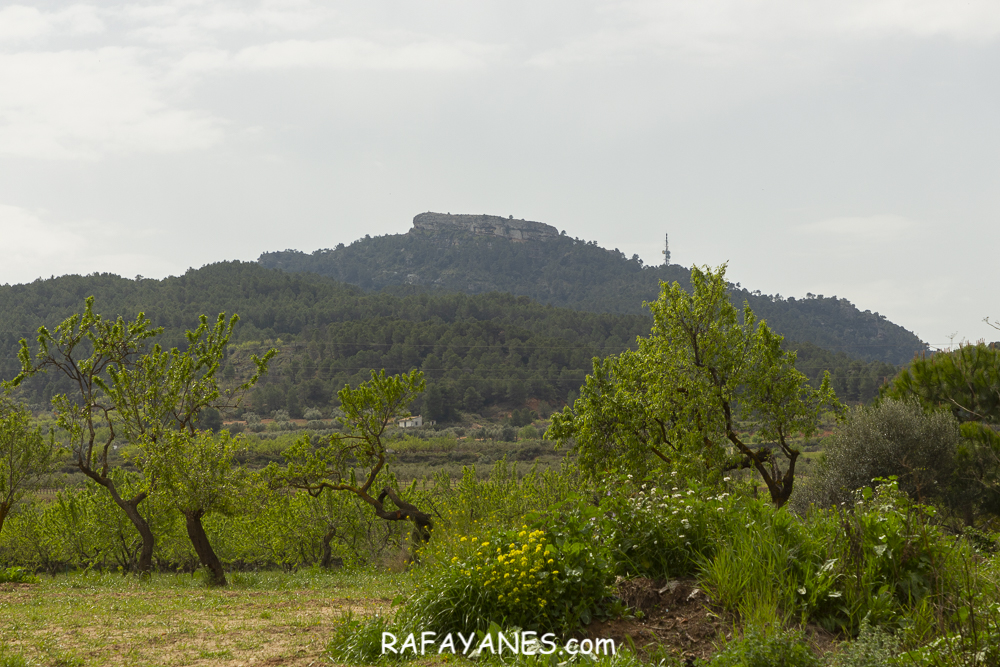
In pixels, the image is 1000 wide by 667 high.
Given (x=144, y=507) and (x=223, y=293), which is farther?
(x=223, y=293)

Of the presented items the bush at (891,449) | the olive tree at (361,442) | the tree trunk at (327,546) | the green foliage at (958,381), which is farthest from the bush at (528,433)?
the bush at (891,449)

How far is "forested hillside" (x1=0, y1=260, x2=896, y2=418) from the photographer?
9681 cm

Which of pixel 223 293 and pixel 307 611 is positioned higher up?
pixel 223 293

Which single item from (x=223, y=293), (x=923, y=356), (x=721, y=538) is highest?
(x=223, y=293)

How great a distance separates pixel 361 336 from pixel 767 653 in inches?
4287

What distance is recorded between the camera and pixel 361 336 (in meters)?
111

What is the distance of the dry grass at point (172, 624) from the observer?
21.6 feet

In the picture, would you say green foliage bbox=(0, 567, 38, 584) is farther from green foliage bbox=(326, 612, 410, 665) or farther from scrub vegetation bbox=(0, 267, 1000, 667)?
green foliage bbox=(326, 612, 410, 665)

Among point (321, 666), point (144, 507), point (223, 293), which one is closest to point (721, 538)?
point (321, 666)

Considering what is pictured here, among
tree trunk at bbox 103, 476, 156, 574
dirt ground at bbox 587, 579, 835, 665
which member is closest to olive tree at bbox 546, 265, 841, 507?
dirt ground at bbox 587, 579, 835, 665

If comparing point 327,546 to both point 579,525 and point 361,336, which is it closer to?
point 579,525

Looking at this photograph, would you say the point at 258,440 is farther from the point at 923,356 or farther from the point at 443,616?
the point at 443,616

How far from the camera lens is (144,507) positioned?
23.5 meters

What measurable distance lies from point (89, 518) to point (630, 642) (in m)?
23.1
